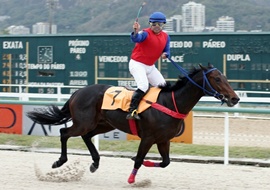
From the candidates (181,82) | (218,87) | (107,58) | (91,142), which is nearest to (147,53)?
(181,82)

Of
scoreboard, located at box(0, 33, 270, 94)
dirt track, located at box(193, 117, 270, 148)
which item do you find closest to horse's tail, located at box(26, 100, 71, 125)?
dirt track, located at box(193, 117, 270, 148)

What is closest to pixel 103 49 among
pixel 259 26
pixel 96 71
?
pixel 96 71

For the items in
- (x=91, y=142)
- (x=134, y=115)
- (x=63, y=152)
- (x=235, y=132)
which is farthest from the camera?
(x=235, y=132)

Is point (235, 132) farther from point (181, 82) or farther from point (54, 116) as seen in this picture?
point (181, 82)

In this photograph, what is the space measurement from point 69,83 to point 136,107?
13139 mm

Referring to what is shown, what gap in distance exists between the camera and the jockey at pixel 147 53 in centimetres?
741

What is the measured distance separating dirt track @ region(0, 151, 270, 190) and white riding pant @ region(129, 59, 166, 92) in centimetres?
108

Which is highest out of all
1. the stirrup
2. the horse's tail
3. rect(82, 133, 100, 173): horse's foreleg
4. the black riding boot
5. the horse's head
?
the horse's head

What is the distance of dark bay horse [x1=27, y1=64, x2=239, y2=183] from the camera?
720 centimetres

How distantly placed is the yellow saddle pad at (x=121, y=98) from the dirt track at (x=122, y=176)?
2.73 feet

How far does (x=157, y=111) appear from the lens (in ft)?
24.1

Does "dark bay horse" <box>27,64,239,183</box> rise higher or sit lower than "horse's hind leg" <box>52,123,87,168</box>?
higher

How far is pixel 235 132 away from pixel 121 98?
629 cm

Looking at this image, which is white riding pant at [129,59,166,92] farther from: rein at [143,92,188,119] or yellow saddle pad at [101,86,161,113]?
rein at [143,92,188,119]
